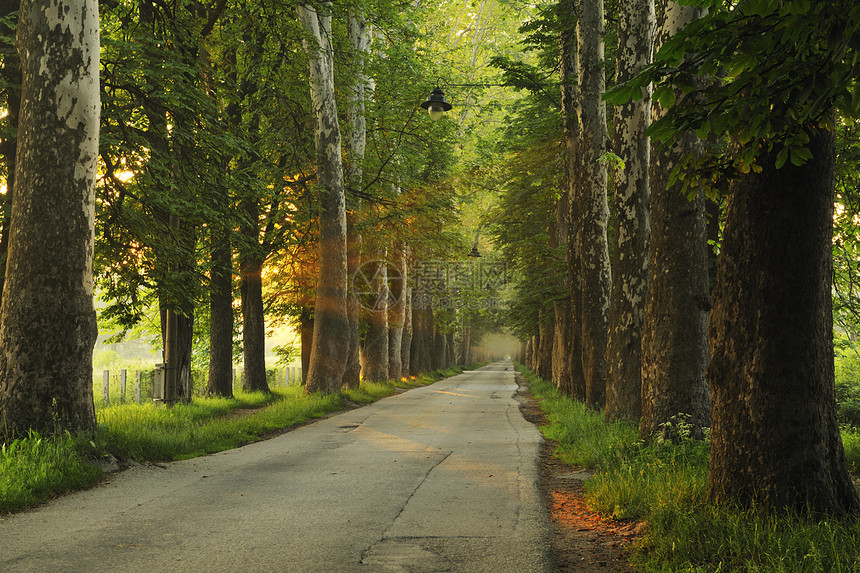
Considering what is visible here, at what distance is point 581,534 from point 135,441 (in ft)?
20.9

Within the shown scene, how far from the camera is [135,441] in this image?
878cm

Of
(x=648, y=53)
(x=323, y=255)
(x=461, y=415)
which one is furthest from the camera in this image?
(x=323, y=255)

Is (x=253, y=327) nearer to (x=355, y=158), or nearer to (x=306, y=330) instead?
(x=306, y=330)

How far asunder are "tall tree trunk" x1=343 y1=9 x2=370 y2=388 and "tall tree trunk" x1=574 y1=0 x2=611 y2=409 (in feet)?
29.1

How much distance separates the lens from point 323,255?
19078 mm

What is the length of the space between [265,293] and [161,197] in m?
15.0

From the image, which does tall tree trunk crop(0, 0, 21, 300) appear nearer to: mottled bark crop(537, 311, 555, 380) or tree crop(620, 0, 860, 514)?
tree crop(620, 0, 860, 514)

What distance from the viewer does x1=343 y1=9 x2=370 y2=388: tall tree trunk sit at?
21047mm

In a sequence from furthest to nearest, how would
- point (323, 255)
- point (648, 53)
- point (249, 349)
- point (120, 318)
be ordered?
point (249, 349) → point (323, 255) → point (120, 318) → point (648, 53)

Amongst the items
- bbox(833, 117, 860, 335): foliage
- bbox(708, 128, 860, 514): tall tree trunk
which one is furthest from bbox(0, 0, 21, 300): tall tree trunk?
bbox(833, 117, 860, 335): foliage

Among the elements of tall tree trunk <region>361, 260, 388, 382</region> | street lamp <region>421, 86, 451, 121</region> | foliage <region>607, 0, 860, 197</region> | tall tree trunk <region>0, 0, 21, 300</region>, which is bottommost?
tall tree trunk <region>361, 260, 388, 382</region>

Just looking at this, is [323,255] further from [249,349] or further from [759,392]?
[759,392]

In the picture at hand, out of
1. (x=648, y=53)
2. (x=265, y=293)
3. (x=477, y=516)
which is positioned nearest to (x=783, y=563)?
(x=477, y=516)

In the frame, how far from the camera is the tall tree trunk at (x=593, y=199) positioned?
45.1 ft
